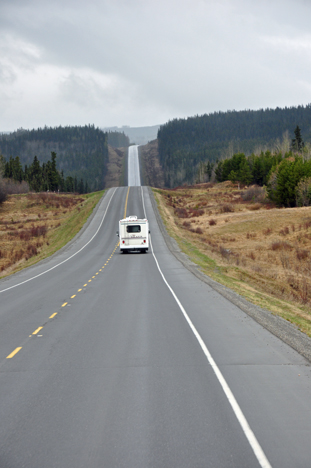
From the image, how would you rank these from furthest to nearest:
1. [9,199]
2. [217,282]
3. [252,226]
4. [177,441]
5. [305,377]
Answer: [9,199] → [252,226] → [217,282] → [305,377] → [177,441]

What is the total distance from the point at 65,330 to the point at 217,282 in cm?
1179

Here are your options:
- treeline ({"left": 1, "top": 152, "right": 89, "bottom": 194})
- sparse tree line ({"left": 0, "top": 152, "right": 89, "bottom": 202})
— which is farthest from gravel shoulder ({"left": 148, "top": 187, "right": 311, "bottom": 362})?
treeline ({"left": 1, "top": 152, "right": 89, "bottom": 194})

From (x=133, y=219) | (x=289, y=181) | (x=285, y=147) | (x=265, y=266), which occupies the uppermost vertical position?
(x=285, y=147)

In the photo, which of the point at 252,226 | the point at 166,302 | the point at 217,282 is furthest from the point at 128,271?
the point at 252,226

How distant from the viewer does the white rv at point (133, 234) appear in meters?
36.8

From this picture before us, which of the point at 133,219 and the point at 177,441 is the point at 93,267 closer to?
the point at 133,219

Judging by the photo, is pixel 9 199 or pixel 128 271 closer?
pixel 128 271

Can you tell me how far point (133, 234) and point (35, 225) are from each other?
34890 millimetres

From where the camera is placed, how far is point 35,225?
220 feet

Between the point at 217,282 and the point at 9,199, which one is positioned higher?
the point at 9,199

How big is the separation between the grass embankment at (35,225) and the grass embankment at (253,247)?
13832 mm

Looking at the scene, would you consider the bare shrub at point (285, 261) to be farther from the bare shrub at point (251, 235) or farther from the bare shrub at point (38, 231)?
the bare shrub at point (38, 231)

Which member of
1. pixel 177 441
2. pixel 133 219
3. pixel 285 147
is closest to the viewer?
pixel 177 441

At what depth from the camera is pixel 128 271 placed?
83.9 feet
